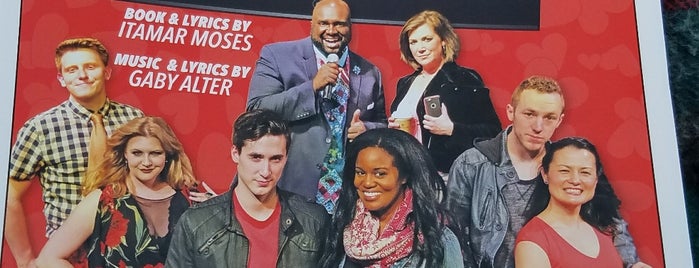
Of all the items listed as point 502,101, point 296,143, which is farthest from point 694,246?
point 296,143

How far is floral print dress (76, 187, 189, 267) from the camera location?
511 millimetres

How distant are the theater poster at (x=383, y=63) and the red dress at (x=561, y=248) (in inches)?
1.1

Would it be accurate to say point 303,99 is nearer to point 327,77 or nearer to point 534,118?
point 327,77

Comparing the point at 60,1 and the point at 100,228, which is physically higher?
the point at 60,1

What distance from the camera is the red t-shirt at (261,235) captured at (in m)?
0.52

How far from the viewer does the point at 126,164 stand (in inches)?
20.6

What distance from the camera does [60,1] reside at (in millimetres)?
538

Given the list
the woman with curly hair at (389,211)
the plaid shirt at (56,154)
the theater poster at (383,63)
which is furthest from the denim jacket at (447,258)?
the plaid shirt at (56,154)

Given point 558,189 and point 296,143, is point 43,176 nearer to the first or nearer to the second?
point 296,143

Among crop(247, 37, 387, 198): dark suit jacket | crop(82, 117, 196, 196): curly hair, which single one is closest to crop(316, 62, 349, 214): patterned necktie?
crop(247, 37, 387, 198): dark suit jacket

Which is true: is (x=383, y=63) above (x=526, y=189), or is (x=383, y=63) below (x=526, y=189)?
above

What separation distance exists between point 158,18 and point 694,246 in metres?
0.50

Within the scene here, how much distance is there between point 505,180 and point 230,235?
0.23 meters

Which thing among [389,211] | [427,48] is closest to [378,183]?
[389,211]
